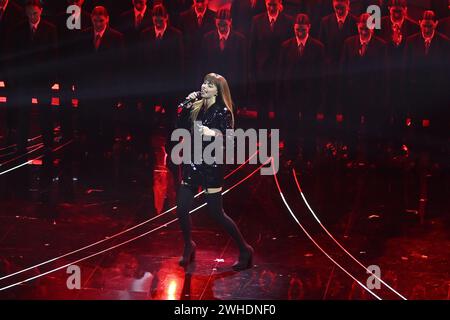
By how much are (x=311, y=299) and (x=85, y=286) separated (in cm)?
179

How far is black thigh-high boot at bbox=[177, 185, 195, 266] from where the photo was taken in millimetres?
6757

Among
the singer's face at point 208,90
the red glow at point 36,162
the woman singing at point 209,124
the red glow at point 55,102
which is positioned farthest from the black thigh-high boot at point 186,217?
the red glow at point 55,102

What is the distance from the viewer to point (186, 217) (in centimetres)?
682

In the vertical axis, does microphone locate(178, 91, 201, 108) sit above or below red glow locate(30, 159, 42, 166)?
above

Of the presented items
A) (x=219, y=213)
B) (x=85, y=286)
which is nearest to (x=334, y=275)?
(x=219, y=213)

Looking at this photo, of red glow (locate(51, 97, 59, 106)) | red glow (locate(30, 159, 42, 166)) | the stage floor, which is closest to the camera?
the stage floor

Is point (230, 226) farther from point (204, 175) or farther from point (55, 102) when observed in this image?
point (55, 102)

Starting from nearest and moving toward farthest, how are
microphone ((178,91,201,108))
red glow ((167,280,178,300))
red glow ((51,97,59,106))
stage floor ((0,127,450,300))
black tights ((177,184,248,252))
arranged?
red glow ((167,280,178,300)) < stage floor ((0,127,450,300)) < microphone ((178,91,201,108)) < black tights ((177,184,248,252)) < red glow ((51,97,59,106))

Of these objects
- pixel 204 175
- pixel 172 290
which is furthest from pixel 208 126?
pixel 172 290

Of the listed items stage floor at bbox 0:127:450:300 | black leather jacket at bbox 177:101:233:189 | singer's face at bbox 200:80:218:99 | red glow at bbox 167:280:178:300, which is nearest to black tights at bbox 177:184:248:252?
black leather jacket at bbox 177:101:233:189

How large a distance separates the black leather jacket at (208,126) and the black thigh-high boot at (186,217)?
119mm

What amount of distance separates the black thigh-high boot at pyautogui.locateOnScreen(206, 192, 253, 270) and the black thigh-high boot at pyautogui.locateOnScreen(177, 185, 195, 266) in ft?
0.55

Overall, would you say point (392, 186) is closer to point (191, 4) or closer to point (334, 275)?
point (334, 275)

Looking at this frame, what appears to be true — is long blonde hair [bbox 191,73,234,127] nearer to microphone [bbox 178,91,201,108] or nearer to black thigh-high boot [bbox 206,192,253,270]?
microphone [bbox 178,91,201,108]
